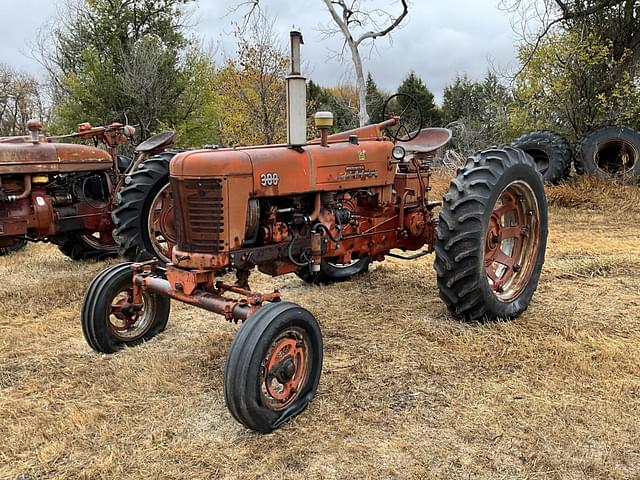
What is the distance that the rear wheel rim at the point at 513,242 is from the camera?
14.4ft

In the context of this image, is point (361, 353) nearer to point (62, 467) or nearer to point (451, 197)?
point (451, 197)

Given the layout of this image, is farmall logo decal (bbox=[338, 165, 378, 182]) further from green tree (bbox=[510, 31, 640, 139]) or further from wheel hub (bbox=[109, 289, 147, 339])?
green tree (bbox=[510, 31, 640, 139])

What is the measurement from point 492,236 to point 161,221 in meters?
3.10

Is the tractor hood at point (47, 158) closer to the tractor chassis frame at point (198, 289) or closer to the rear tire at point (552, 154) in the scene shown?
the tractor chassis frame at point (198, 289)

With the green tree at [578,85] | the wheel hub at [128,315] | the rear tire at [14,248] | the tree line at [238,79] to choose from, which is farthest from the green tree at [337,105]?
the wheel hub at [128,315]

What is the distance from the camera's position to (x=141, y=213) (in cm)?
539

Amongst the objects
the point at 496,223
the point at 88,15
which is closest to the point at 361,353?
the point at 496,223

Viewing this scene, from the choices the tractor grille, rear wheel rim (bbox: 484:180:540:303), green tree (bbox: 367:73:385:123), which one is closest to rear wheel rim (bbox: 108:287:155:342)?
the tractor grille

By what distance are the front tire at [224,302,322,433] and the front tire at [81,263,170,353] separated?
127cm

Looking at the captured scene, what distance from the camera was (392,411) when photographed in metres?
2.97

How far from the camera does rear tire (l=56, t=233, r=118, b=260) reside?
22.3ft

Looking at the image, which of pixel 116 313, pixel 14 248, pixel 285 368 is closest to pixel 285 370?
pixel 285 368

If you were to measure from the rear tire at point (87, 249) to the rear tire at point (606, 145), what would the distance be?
28.6 feet

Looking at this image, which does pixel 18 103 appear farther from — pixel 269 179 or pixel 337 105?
pixel 269 179
